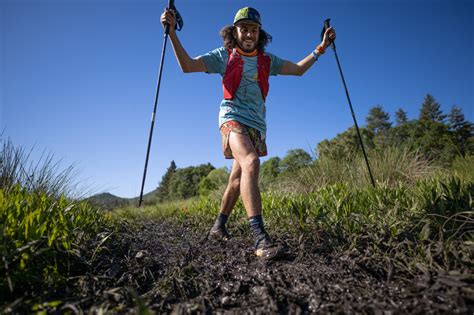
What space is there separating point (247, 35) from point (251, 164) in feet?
5.10

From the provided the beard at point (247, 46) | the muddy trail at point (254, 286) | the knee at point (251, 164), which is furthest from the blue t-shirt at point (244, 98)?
the muddy trail at point (254, 286)

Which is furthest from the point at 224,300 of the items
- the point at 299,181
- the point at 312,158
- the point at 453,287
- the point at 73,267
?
the point at 312,158

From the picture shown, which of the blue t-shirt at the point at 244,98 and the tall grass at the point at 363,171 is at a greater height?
the blue t-shirt at the point at 244,98

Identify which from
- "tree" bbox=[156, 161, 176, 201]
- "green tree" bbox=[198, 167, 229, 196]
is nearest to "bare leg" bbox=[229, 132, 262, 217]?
"green tree" bbox=[198, 167, 229, 196]

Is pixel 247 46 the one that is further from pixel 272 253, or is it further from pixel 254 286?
pixel 254 286

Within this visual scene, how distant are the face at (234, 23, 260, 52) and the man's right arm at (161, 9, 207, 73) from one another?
54 centimetres

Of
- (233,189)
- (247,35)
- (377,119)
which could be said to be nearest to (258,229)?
(233,189)

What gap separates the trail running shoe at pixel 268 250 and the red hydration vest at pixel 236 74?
154cm

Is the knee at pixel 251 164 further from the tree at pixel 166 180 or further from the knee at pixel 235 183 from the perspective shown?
the tree at pixel 166 180

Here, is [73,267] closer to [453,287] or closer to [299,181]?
[453,287]

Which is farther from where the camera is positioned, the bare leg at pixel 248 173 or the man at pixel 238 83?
the man at pixel 238 83

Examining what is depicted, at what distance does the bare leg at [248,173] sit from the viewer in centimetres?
240

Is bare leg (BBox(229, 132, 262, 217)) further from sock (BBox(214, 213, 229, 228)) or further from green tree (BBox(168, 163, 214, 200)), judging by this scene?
green tree (BBox(168, 163, 214, 200))

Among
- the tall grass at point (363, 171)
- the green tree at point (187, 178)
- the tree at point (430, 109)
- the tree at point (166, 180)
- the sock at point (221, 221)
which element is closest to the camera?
the sock at point (221, 221)
